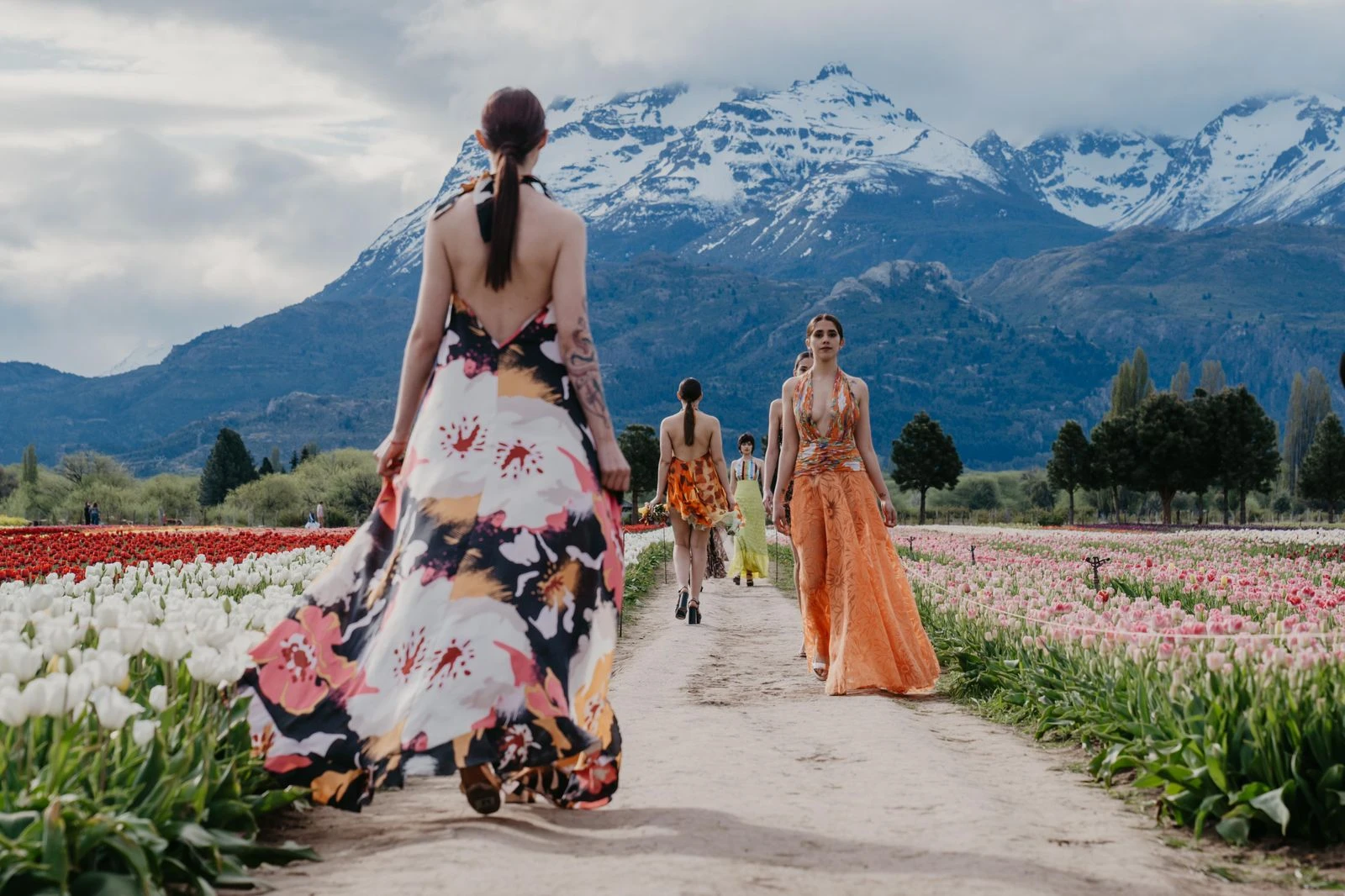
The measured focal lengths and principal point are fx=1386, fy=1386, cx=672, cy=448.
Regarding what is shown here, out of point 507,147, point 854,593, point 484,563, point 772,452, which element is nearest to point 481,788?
point 484,563

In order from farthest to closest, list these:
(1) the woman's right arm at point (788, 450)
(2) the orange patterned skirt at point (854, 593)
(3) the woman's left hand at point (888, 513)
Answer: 1. (1) the woman's right arm at point (788, 450)
2. (3) the woman's left hand at point (888, 513)
3. (2) the orange patterned skirt at point (854, 593)

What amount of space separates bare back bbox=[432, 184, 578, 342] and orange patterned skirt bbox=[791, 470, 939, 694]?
177 inches

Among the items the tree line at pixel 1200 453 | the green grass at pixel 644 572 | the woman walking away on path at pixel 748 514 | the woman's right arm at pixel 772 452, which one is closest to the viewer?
the woman's right arm at pixel 772 452

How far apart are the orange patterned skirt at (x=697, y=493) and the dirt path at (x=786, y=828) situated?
20.8 ft

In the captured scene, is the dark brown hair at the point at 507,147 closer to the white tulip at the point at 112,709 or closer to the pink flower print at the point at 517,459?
the pink flower print at the point at 517,459

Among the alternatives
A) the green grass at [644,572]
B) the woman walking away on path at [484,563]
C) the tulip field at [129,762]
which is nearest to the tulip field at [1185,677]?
the woman walking away on path at [484,563]

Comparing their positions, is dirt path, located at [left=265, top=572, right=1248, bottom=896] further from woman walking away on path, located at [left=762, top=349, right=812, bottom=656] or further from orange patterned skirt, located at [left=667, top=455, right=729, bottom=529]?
orange patterned skirt, located at [left=667, top=455, right=729, bottom=529]

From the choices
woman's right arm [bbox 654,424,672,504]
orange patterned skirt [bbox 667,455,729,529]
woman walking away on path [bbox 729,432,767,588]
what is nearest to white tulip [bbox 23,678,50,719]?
woman's right arm [bbox 654,424,672,504]

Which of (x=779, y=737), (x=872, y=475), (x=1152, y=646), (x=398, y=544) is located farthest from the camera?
(x=872, y=475)

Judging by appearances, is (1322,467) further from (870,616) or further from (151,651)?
(151,651)

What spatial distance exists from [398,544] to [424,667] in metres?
0.63

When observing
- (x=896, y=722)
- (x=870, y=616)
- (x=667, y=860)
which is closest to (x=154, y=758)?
(x=667, y=860)

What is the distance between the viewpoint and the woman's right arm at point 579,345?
17.8 ft

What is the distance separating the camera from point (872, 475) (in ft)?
32.9
